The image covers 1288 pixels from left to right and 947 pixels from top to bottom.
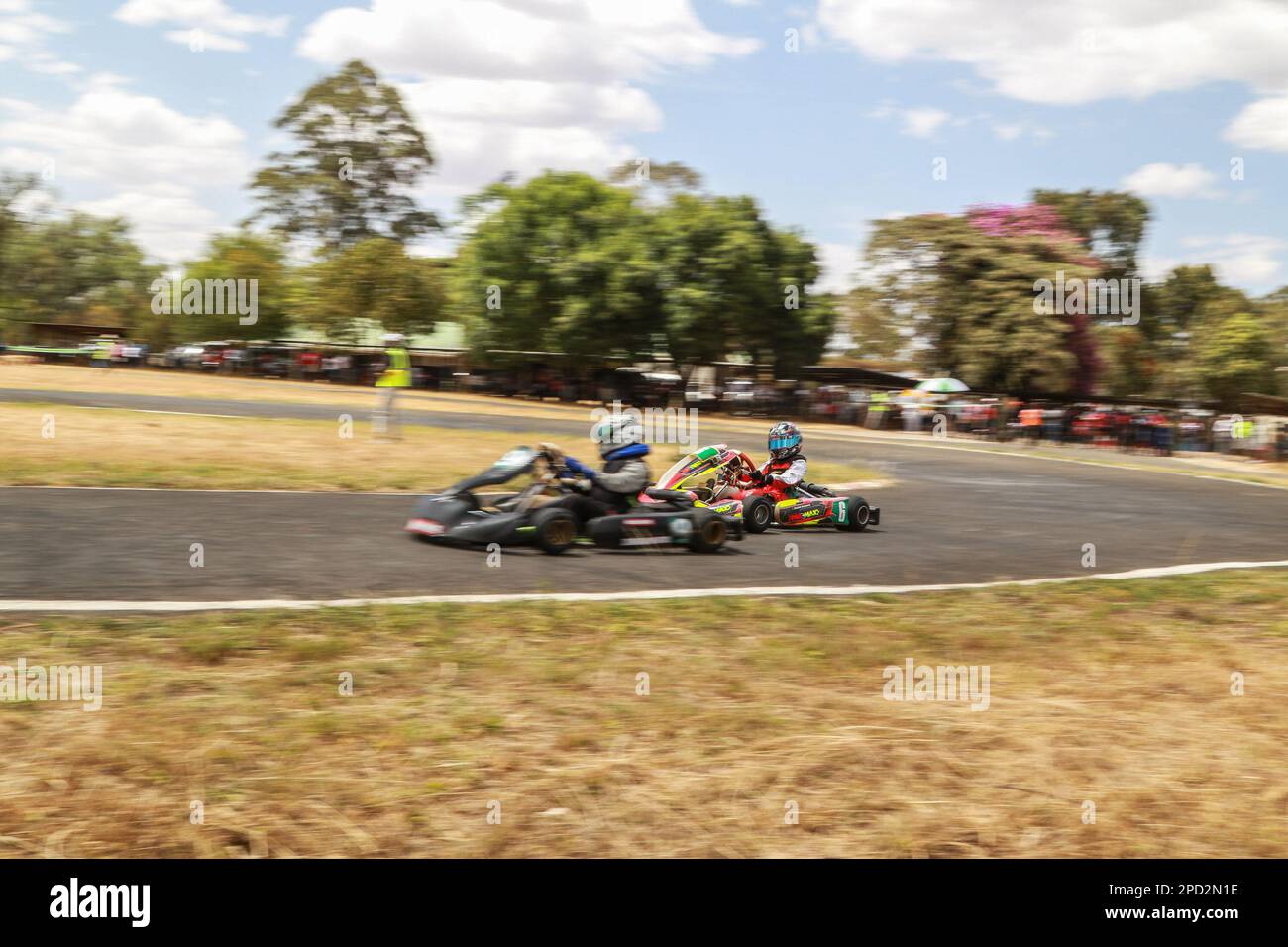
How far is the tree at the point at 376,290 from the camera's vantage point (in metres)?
45.2

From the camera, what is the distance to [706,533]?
11961mm

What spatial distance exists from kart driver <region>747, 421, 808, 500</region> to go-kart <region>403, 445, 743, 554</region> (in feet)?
6.99

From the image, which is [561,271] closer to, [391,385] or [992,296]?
[992,296]

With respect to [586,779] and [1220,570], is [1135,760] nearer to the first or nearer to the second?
[586,779]

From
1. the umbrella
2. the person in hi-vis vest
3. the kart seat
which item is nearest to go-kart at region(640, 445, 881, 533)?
the kart seat

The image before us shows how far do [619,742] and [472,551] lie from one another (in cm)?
569

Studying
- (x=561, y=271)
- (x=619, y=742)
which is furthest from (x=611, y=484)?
(x=561, y=271)

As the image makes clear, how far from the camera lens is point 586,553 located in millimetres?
11234

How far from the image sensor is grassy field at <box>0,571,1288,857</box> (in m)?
4.32

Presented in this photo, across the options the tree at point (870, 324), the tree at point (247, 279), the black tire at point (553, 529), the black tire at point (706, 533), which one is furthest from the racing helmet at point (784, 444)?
the tree at point (247, 279)

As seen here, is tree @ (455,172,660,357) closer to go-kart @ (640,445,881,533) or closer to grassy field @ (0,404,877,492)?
grassy field @ (0,404,877,492)

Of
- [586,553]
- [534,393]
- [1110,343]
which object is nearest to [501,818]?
[586,553]

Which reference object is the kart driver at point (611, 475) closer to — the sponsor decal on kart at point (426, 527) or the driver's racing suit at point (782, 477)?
the sponsor decal on kart at point (426, 527)
